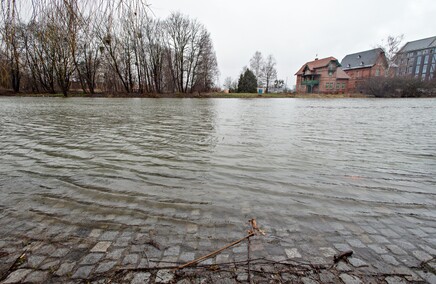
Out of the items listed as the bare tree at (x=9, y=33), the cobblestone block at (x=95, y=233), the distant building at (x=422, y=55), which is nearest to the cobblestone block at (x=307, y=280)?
the cobblestone block at (x=95, y=233)

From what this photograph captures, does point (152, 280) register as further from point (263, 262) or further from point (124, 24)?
point (124, 24)

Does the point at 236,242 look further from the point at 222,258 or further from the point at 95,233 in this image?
the point at 95,233

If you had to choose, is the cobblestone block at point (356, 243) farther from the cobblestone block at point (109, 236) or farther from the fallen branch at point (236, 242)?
the cobblestone block at point (109, 236)

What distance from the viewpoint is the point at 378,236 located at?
7.20 feet

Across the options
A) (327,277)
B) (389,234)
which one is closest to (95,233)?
(327,277)

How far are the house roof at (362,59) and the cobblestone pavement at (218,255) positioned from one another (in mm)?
75006

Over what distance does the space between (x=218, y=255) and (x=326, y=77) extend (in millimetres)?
68335

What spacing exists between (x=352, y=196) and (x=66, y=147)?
6.51m

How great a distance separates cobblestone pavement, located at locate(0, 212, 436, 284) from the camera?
1.66 metres

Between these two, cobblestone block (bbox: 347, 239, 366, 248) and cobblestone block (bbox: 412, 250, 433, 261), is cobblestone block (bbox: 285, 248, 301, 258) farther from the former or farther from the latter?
cobblestone block (bbox: 412, 250, 433, 261)

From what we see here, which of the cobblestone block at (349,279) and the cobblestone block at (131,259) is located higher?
the cobblestone block at (349,279)

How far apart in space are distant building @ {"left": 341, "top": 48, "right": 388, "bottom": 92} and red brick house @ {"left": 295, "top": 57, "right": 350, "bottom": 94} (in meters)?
2.88

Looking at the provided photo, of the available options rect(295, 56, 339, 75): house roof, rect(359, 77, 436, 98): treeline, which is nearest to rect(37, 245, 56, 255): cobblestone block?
rect(359, 77, 436, 98): treeline

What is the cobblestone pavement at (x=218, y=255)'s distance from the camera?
166 centimetres
